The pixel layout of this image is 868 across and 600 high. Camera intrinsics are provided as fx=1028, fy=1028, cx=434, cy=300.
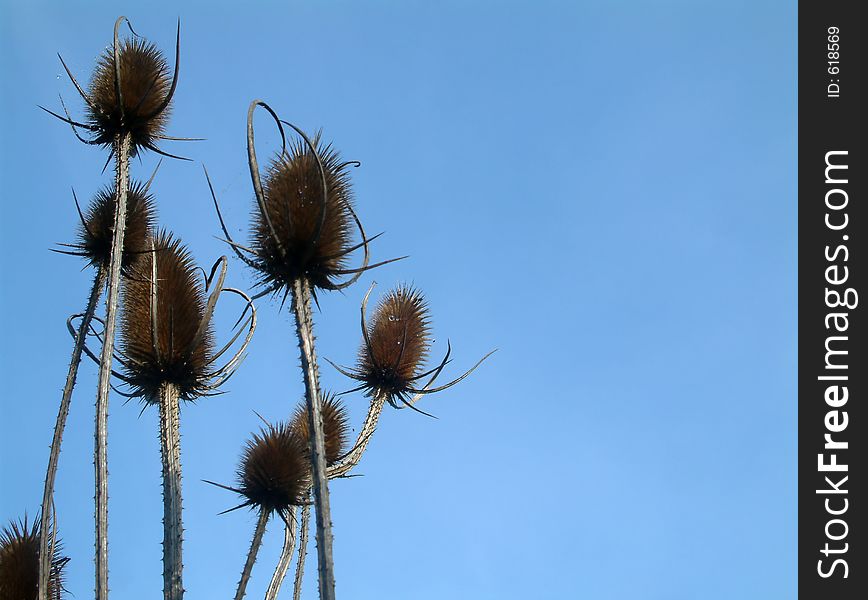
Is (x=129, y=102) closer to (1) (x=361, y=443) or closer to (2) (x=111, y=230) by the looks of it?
(2) (x=111, y=230)

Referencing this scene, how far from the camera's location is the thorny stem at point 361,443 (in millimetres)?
11875

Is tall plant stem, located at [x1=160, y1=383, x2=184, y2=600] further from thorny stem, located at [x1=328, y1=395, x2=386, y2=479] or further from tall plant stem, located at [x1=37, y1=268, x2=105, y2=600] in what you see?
thorny stem, located at [x1=328, y1=395, x2=386, y2=479]

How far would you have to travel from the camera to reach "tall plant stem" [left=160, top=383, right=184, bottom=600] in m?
9.21

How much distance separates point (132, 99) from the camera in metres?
11.1

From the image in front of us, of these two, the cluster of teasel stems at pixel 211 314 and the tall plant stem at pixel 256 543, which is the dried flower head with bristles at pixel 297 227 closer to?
the cluster of teasel stems at pixel 211 314

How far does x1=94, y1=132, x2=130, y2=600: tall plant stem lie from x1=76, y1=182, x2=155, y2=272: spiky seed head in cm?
40

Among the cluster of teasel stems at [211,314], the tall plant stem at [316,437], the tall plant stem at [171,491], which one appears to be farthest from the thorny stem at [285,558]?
the tall plant stem at [316,437]

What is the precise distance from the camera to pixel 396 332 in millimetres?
13086

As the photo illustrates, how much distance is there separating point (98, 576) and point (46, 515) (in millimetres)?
1177

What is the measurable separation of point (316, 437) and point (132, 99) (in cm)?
527

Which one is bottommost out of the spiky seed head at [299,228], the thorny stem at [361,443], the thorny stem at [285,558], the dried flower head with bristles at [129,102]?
the thorny stem at [285,558]

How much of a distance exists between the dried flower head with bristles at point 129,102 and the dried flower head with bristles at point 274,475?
11.3ft
